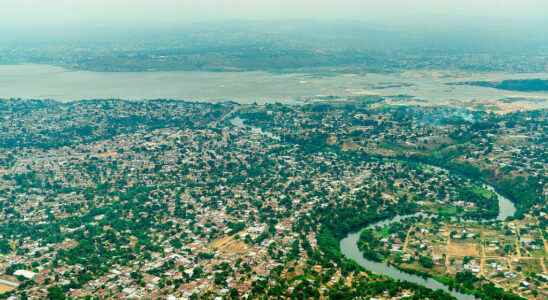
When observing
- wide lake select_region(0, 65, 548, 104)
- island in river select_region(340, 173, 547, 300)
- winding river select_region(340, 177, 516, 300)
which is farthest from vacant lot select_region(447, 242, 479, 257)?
wide lake select_region(0, 65, 548, 104)

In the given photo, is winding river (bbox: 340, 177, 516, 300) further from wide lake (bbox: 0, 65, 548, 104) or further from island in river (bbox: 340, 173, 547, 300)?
wide lake (bbox: 0, 65, 548, 104)

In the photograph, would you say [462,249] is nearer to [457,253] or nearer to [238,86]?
[457,253]

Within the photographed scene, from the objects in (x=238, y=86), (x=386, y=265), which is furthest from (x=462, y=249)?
(x=238, y=86)

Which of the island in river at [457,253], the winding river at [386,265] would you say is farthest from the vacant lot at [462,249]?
the winding river at [386,265]

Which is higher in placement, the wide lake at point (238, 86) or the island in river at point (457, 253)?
the wide lake at point (238, 86)

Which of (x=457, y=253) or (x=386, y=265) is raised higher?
(x=457, y=253)

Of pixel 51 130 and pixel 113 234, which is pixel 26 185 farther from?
pixel 51 130

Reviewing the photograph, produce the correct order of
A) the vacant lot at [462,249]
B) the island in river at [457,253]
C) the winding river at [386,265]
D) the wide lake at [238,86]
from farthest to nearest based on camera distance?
the wide lake at [238,86] < the vacant lot at [462,249] < the winding river at [386,265] < the island in river at [457,253]

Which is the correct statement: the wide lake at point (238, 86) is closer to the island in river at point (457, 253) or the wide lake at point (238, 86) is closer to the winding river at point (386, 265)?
the winding river at point (386, 265)

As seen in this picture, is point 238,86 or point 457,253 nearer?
A: point 457,253
